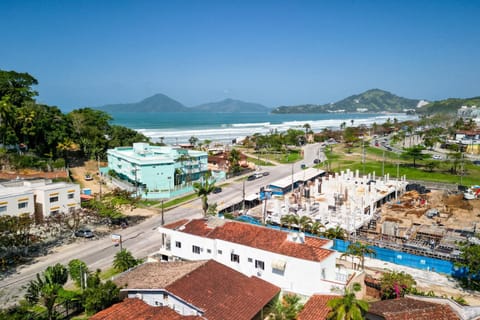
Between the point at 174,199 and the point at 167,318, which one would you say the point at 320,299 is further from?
the point at 174,199

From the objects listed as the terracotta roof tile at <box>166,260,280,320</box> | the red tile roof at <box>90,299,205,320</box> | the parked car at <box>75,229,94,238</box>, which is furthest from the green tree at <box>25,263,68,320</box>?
the parked car at <box>75,229,94,238</box>

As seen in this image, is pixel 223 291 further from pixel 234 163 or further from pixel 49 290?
pixel 234 163

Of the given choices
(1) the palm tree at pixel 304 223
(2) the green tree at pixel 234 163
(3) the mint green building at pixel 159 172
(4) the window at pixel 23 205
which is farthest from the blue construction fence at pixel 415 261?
(2) the green tree at pixel 234 163

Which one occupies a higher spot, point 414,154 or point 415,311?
point 414,154

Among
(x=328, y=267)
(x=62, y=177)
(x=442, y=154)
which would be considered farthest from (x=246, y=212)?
(x=442, y=154)

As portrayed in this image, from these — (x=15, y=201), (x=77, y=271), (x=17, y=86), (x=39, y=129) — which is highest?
(x=17, y=86)

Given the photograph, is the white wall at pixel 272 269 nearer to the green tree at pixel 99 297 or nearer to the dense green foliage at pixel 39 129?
the green tree at pixel 99 297

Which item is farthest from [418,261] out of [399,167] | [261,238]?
[399,167]

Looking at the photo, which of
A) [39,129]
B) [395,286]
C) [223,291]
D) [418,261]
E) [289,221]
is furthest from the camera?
[39,129]
